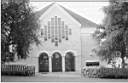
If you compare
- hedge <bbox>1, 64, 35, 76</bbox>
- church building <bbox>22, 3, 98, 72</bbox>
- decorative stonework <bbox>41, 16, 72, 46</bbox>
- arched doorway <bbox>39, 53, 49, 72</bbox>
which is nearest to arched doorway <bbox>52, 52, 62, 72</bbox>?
church building <bbox>22, 3, 98, 72</bbox>

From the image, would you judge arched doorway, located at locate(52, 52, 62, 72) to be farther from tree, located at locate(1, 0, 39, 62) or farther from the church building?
tree, located at locate(1, 0, 39, 62)

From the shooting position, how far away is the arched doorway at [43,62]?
1146 inches

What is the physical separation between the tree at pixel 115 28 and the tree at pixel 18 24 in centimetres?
581

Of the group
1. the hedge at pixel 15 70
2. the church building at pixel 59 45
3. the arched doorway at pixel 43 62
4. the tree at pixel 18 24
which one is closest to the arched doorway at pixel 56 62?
the church building at pixel 59 45

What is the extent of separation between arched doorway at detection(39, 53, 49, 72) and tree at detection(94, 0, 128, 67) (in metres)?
12.0

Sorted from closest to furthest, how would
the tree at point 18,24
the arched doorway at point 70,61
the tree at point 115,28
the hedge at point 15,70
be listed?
the tree at point 18,24
the tree at point 115,28
the hedge at point 15,70
the arched doorway at point 70,61

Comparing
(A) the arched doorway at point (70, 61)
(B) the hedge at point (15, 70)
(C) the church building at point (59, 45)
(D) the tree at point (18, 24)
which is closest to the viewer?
(D) the tree at point (18, 24)

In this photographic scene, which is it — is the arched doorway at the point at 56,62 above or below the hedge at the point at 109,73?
above

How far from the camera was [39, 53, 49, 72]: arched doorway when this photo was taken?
1146 inches

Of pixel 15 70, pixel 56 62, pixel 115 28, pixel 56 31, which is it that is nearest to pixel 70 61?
pixel 56 62

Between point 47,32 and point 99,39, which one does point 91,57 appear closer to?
point 47,32

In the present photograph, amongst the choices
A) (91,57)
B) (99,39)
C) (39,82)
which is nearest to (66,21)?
(91,57)

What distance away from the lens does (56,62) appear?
2930 centimetres

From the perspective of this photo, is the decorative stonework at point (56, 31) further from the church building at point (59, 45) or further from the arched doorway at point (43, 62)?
the arched doorway at point (43, 62)
